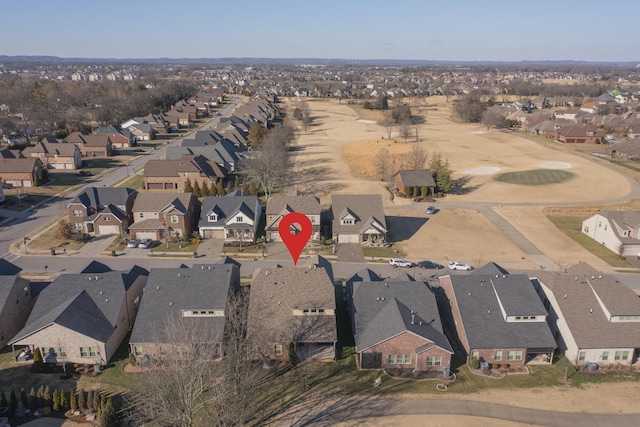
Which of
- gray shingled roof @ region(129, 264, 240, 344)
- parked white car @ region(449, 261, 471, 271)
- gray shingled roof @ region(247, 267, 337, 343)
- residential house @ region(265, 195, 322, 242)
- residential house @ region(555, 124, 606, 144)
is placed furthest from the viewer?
residential house @ region(555, 124, 606, 144)

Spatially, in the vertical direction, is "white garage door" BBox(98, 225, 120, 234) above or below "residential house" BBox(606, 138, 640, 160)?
below

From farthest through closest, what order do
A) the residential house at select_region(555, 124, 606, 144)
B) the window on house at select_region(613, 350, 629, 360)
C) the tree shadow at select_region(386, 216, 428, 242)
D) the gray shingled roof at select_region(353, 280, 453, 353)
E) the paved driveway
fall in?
1. the residential house at select_region(555, 124, 606, 144)
2. the tree shadow at select_region(386, 216, 428, 242)
3. the paved driveway
4. the window on house at select_region(613, 350, 629, 360)
5. the gray shingled roof at select_region(353, 280, 453, 353)

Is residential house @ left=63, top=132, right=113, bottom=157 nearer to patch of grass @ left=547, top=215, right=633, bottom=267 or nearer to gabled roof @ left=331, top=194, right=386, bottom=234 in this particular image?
gabled roof @ left=331, top=194, right=386, bottom=234

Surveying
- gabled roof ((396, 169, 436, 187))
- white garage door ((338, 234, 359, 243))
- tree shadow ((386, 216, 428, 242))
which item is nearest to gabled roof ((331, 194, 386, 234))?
white garage door ((338, 234, 359, 243))

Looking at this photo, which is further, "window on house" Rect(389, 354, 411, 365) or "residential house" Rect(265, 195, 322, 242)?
"residential house" Rect(265, 195, 322, 242)

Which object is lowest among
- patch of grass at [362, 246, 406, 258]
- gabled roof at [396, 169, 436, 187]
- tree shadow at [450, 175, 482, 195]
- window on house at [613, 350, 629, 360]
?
window on house at [613, 350, 629, 360]

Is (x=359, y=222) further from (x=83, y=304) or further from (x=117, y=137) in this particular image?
(x=117, y=137)
